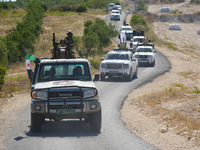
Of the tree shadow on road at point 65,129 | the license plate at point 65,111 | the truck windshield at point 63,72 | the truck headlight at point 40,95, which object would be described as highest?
the truck windshield at point 63,72

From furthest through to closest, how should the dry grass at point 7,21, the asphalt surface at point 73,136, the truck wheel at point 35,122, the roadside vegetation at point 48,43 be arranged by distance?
the dry grass at point 7,21 < the roadside vegetation at point 48,43 < the truck wheel at point 35,122 < the asphalt surface at point 73,136

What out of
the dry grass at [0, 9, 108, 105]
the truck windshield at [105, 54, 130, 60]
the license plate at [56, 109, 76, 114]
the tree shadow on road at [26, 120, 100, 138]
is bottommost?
the dry grass at [0, 9, 108, 105]

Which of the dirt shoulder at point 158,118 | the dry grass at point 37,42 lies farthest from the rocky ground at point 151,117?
the dry grass at point 37,42

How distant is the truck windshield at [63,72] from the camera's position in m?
10.9

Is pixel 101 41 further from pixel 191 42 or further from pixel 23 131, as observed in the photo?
pixel 23 131

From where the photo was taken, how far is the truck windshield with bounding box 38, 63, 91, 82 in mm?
10945

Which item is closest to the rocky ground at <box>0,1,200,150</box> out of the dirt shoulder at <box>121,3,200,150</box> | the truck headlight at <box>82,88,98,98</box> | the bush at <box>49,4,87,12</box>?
the dirt shoulder at <box>121,3,200,150</box>

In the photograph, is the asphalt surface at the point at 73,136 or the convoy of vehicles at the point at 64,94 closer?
the asphalt surface at the point at 73,136

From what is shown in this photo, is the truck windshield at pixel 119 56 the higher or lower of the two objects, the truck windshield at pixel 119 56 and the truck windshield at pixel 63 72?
the lower

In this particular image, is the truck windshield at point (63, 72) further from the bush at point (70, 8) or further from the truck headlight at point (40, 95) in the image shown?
the bush at point (70, 8)

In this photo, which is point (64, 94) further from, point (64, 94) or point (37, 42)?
point (37, 42)

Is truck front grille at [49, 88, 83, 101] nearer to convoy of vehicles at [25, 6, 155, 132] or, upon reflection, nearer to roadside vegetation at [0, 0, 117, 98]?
convoy of vehicles at [25, 6, 155, 132]

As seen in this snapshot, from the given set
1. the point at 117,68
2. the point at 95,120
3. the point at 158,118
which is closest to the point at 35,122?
the point at 95,120

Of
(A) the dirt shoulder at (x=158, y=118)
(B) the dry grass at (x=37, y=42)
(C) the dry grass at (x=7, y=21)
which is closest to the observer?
(A) the dirt shoulder at (x=158, y=118)
